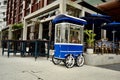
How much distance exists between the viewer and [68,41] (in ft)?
33.6

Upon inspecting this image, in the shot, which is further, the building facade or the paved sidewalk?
the building facade

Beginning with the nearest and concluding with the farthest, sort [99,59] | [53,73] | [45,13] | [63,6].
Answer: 1. [53,73]
2. [99,59]
3. [63,6]
4. [45,13]

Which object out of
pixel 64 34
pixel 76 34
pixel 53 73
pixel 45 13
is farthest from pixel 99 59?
pixel 45 13

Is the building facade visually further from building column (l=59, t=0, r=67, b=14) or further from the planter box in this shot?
the planter box

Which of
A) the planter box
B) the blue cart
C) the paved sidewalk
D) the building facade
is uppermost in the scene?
the building facade

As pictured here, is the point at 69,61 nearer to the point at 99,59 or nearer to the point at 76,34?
the point at 76,34

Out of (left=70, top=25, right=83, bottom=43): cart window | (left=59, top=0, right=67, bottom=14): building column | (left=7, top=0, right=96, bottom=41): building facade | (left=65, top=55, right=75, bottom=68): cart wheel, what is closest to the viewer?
(left=65, top=55, right=75, bottom=68): cart wheel

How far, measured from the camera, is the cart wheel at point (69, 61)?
10.0m

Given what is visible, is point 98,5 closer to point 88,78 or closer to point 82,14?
point 82,14

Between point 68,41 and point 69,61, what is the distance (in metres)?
0.97

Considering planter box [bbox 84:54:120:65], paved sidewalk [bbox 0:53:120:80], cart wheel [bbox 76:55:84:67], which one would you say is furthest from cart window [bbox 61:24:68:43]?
planter box [bbox 84:54:120:65]

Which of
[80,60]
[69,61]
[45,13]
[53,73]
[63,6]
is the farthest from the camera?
[45,13]

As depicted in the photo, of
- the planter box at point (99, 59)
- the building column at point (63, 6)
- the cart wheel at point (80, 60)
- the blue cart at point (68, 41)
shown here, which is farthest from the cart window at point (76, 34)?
the building column at point (63, 6)

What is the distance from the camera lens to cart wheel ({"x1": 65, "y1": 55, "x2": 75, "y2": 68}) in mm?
10041
